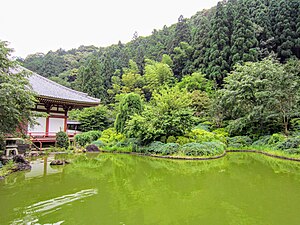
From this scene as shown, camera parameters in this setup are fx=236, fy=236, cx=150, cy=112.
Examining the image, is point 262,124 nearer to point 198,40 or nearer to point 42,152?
point 42,152

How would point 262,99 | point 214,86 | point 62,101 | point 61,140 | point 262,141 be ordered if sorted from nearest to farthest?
1. point 61,140
2. point 62,101
3. point 262,141
4. point 262,99
5. point 214,86

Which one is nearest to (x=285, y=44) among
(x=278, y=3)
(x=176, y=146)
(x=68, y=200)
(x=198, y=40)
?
(x=278, y=3)

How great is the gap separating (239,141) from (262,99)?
315 cm

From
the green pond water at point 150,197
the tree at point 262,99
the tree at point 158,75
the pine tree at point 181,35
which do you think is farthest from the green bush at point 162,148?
the pine tree at point 181,35

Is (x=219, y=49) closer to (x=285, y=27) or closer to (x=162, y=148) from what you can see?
(x=285, y=27)

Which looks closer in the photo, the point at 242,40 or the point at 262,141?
the point at 262,141

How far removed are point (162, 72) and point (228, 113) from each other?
44.1 feet

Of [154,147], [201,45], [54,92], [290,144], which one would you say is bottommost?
[154,147]

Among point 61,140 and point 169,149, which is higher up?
point 61,140

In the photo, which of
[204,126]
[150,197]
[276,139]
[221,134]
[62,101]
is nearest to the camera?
[150,197]

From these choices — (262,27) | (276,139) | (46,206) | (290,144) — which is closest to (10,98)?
(46,206)

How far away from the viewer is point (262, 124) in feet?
54.0

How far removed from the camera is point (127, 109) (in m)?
16.2

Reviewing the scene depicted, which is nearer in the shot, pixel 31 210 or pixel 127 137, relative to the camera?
pixel 31 210
